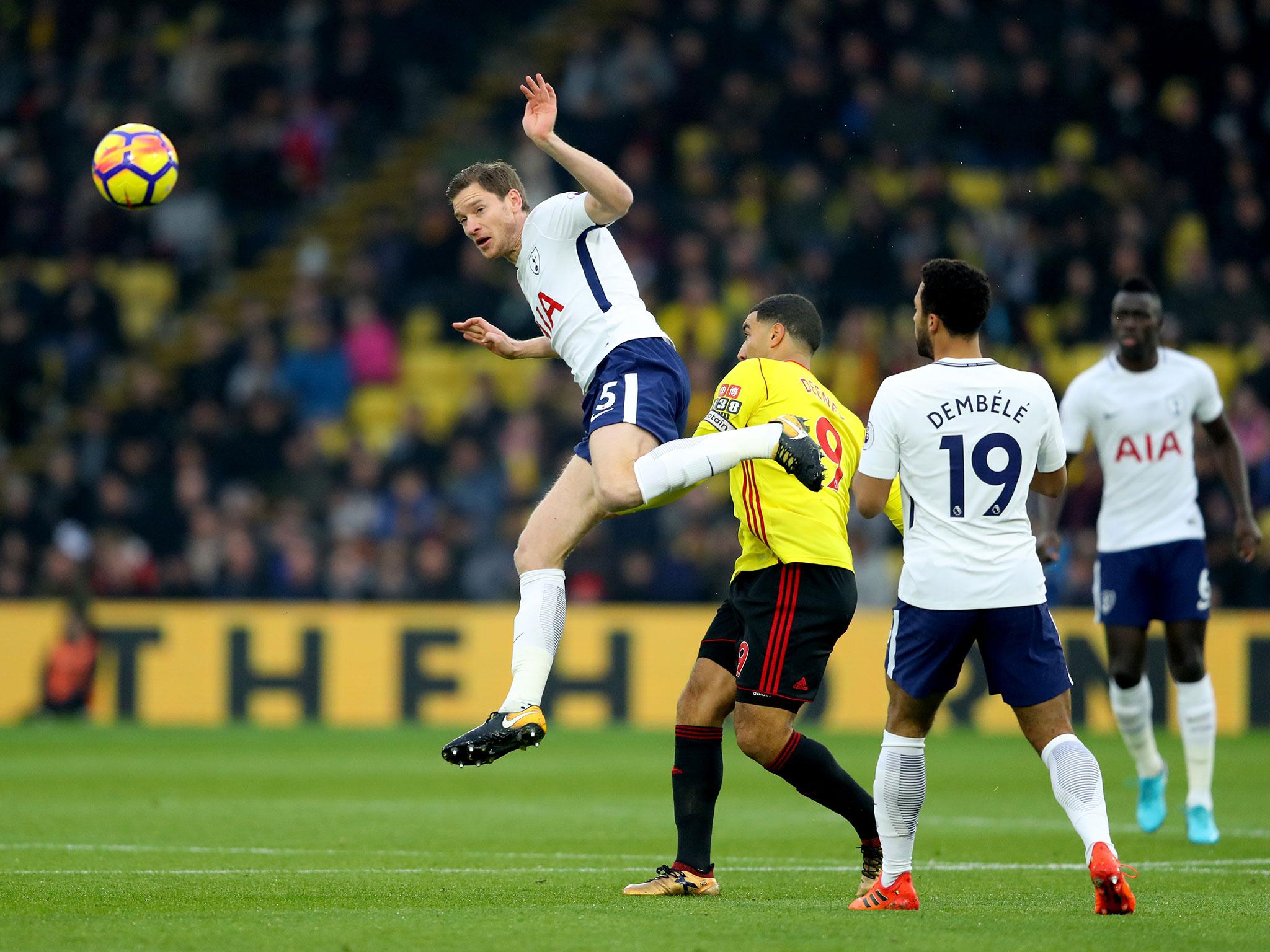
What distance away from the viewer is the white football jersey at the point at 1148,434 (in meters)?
8.95

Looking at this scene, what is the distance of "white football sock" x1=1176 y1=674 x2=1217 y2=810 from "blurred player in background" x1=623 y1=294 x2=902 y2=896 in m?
2.85

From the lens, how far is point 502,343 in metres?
7.40

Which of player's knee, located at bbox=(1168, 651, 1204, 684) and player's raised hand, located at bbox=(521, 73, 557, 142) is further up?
player's raised hand, located at bbox=(521, 73, 557, 142)

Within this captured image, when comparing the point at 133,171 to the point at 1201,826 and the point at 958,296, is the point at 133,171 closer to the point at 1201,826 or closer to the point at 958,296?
the point at 958,296

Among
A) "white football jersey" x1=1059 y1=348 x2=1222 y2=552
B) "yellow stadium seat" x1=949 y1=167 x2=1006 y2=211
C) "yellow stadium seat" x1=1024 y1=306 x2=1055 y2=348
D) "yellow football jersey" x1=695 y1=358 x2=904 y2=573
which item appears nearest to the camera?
"yellow football jersey" x1=695 y1=358 x2=904 y2=573

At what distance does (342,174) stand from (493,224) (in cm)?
1541

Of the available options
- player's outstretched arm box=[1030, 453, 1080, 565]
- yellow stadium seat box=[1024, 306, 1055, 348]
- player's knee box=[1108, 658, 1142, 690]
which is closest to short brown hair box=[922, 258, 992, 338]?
player's outstretched arm box=[1030, 453, 1080, 565]

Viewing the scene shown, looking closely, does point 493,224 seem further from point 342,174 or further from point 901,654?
point 342,174

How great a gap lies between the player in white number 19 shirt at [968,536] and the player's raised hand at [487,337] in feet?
6.54

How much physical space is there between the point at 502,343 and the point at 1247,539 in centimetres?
398

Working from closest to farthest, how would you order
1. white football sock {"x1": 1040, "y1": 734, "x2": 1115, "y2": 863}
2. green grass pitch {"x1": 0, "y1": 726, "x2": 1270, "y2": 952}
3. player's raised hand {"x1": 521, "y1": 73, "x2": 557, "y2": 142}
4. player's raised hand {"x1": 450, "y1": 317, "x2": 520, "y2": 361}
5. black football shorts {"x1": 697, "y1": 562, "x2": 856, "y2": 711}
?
green grass pitch {"x1": 0, "y1": 726, "x2": 1270, "y2": 952} < white football sock {"x1": 1040, "y1": 734, "x2": 1115, "y2": 863} < black football shorts {"x1": 697, "y1": 562, "x2": 856, "y2": 711} < player's raised hand {"x1": 521, "y1": 73, "x2": 557, "y2": 142} < player's raised hand {"x1": 450, "y1": 317, "x2": 520, "y2": 361}

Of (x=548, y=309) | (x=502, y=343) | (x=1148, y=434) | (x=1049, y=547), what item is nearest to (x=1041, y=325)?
(x=1148, y=434)

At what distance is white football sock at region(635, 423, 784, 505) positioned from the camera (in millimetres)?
6375

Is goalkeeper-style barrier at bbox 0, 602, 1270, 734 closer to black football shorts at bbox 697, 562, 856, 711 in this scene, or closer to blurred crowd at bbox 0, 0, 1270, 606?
blurred crowd at bbox 0, 0, 1270, 606
